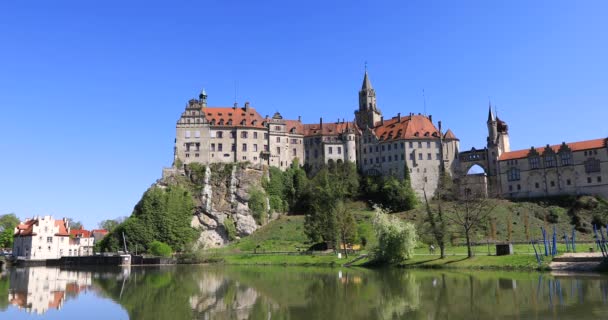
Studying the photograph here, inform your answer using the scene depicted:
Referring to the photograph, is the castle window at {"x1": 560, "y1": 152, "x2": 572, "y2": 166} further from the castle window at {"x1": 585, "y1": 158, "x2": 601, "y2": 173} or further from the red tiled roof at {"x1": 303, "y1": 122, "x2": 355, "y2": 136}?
the red tiled roof at {"x1": 303, "y1": 122, "x2": 355, "y2": 136}

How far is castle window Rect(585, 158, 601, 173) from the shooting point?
85.8 m

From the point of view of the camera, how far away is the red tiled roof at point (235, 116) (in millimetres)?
100562

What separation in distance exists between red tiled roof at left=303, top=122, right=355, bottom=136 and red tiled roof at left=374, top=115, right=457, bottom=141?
7.13 metres

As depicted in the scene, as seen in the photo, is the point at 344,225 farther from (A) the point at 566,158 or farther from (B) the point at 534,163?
(A) the point at 566,158

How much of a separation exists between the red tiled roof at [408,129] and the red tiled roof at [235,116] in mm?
26656

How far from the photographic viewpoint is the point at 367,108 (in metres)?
113

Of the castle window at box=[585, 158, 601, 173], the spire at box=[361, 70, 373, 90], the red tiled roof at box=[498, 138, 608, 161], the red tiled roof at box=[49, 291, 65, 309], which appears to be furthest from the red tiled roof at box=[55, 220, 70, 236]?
the castle window at box=[585, 158, 601, 173]

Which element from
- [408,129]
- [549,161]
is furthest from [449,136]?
[549,161]

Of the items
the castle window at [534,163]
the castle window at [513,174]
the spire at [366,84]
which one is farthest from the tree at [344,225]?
the spire at [366,84]

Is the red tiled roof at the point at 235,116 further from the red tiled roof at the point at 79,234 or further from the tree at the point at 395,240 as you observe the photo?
the tree at the point at 395,240

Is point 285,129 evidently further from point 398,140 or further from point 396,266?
point 396,266

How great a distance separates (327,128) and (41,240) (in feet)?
198

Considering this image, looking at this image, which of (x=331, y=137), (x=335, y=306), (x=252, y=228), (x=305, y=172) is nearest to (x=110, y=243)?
(x=252, y=228)

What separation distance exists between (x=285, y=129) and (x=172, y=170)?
2558 centimetres
